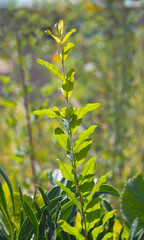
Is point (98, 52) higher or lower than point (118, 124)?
higher

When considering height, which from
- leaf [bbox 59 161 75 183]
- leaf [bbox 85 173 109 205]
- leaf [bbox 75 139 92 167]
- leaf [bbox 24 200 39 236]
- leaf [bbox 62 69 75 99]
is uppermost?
Answer: leaf [bbox 62 69 75 99]

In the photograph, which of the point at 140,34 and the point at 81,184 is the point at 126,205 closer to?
the point at 81,184

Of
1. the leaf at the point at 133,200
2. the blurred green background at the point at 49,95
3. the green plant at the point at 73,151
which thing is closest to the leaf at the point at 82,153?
the green plant at the point at 73,151

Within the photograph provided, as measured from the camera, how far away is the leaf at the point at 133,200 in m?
0.38

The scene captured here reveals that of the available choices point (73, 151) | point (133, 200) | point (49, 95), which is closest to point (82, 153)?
point (73, 151)

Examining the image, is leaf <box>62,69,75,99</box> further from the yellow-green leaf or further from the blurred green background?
the blurred green background

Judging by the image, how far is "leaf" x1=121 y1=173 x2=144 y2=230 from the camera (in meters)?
0.38

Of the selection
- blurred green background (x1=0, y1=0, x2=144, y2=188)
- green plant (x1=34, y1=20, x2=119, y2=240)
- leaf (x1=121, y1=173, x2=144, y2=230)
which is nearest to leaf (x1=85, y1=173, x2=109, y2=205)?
green plant (x1=34, y1=20, x2=119, y2=240)

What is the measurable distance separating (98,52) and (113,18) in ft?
3.25

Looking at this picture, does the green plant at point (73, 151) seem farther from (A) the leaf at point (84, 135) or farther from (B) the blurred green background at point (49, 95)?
(B) the blurred green background at point (49, 95)

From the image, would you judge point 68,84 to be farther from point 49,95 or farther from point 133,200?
point 49,95

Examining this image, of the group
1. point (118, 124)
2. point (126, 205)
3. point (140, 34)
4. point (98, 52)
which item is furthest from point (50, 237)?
point (98, 52)

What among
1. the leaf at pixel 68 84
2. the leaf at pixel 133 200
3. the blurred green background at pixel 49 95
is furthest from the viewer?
the blurred green background at pixel 49 95

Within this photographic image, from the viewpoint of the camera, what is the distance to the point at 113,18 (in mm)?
2113
